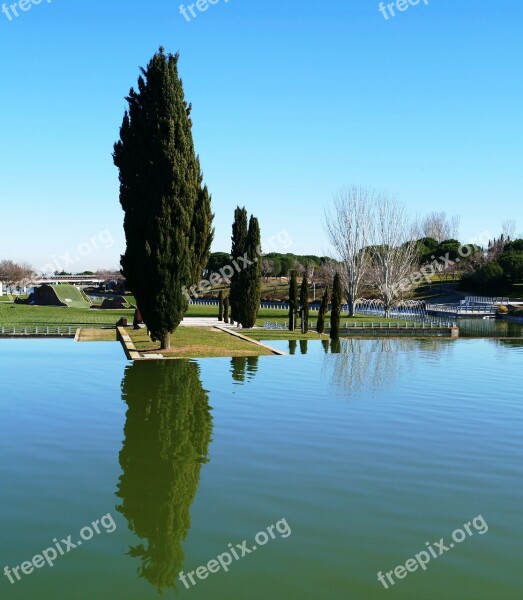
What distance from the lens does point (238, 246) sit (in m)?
42.6

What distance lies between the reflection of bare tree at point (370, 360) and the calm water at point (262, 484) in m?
0.45

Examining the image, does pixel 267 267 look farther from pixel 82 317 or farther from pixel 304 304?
pixel 304 304

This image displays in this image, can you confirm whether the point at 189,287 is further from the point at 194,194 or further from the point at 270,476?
the point at 270,476

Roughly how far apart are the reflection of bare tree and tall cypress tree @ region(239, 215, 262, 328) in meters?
6.77

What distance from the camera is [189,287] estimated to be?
28.3 m

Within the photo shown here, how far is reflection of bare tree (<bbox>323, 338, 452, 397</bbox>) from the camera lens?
69.6 feet

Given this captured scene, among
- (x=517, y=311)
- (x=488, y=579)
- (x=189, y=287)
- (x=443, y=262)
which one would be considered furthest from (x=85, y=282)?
(x=488, y=579)

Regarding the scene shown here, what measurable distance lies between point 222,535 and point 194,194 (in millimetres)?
20452

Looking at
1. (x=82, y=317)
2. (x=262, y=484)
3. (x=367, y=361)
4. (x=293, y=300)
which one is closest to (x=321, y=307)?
(x=293, y=300)

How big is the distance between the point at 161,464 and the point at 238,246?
31417mm

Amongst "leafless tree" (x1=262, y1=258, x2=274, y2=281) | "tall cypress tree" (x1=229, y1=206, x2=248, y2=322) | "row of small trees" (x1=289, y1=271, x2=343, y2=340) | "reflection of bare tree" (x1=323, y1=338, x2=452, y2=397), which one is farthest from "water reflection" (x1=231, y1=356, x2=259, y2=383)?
"leafless tree" (x1=262, y1=258, x2=274, y2=281)

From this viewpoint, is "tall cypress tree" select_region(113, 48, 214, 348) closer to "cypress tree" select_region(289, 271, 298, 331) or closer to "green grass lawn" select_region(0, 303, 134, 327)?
"cypress tree" select_region(289, 271, 298, 331)

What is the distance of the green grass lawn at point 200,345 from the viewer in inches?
1110

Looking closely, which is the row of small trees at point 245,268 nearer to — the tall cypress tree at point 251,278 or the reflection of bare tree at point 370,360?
the tall cypress tree at point 251,278
